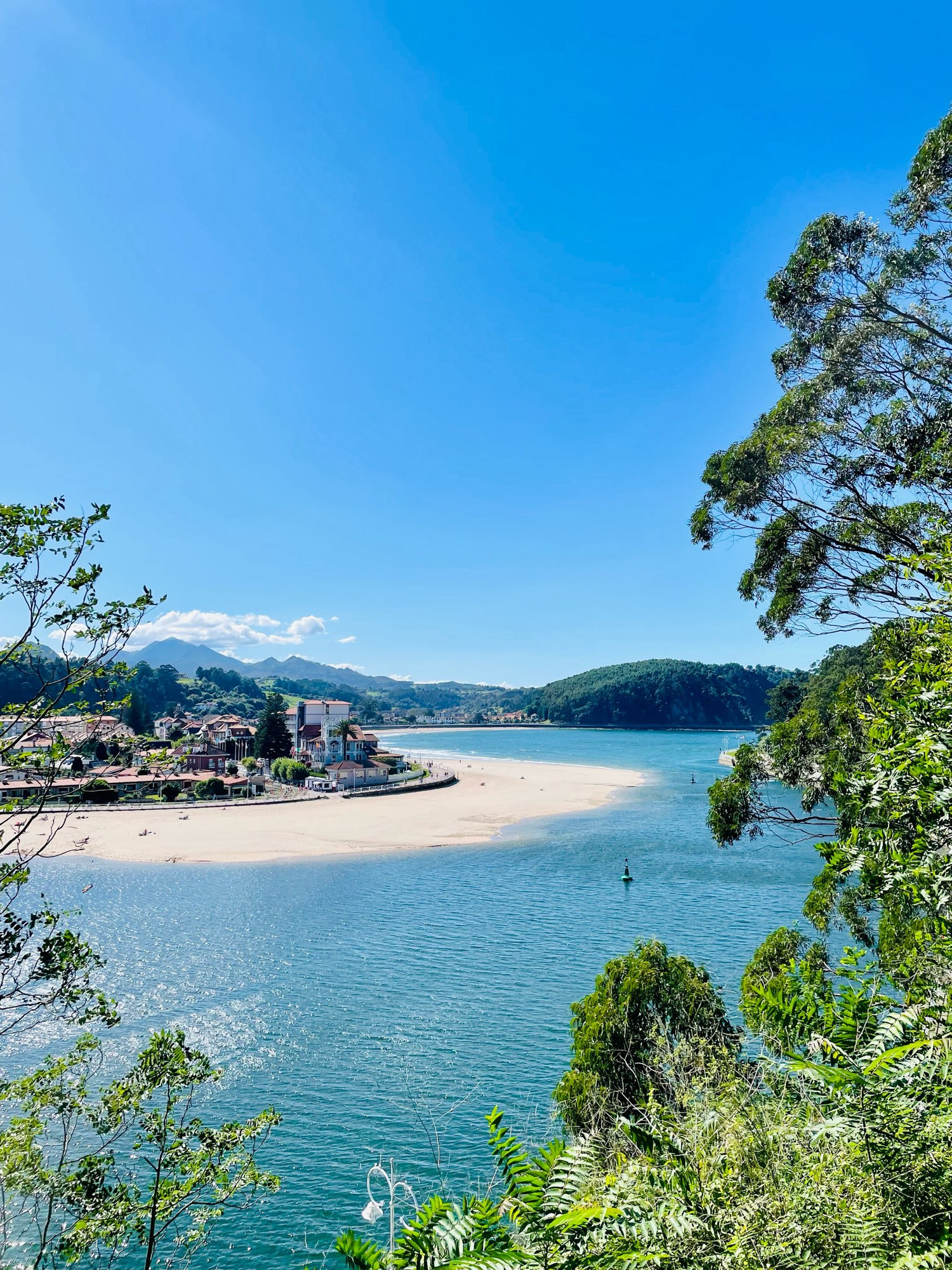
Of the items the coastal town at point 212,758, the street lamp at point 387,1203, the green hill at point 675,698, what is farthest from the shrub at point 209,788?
the green hill at point 675,698

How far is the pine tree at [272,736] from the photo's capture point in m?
75.8

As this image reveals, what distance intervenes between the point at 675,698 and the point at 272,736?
12570cm

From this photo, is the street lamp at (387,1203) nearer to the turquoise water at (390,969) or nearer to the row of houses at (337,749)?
the turquoise water at (390,969)

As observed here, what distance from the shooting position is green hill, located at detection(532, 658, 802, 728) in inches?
6949

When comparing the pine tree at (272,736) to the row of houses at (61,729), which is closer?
the row of houses at (61,729)

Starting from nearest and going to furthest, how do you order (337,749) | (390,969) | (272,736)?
(390,969), (337,749), (272,736)

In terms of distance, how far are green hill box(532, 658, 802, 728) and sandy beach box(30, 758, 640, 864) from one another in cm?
11469

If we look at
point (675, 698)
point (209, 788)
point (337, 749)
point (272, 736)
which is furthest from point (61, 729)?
point (675, 698)

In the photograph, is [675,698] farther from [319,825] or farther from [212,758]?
[319,825]

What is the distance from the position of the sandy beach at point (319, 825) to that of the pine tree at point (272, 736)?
64.1 ft

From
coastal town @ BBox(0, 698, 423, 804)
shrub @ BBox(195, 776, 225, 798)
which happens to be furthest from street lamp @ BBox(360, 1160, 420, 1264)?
shrub @ BBox(195, 776, 225, 798)

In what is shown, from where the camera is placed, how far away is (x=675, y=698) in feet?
579

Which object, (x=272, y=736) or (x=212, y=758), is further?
(x=272, y=736)

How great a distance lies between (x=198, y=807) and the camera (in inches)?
2110
